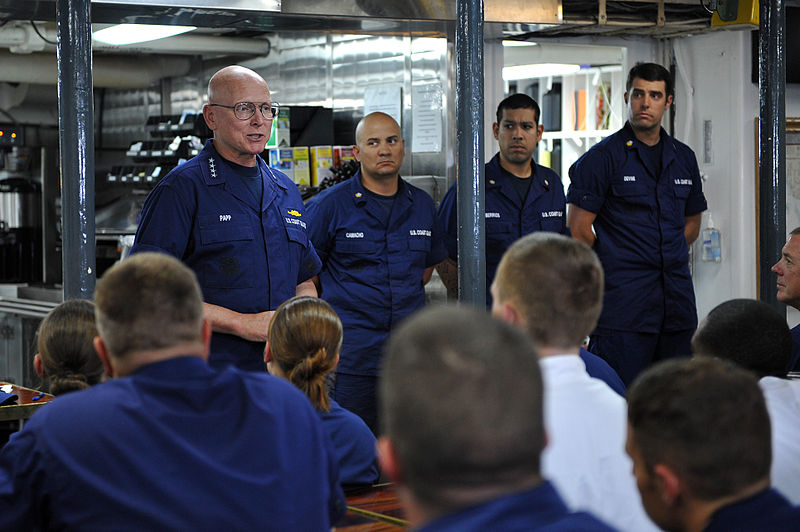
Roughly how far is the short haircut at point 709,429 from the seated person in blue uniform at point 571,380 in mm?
167

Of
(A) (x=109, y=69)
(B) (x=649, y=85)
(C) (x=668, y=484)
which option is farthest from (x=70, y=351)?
(A) (x=109, y=69)

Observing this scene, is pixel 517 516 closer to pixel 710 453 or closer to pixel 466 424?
pixel 466 424

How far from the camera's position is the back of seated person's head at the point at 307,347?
2670mm

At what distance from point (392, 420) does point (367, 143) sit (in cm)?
376

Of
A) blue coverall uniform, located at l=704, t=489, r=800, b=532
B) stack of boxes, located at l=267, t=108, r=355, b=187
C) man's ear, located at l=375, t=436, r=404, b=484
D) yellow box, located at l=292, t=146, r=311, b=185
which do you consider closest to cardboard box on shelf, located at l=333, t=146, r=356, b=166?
stack of boxes, located at l=267, t=108, r=355, b=187

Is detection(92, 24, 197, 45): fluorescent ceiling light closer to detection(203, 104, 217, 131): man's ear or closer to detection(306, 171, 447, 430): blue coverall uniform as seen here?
detection(306, 171, 447, 430): blue coverall uniform

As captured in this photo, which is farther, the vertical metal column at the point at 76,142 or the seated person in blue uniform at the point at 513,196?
the seated person in blue uniform at the point at 513,196

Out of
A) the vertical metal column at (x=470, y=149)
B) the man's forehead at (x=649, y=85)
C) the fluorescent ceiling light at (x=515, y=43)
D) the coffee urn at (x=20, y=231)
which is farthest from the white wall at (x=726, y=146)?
the coffee urn at (x=20, y=231)

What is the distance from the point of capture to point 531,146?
4.99m

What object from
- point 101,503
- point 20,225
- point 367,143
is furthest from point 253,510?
point 20,225

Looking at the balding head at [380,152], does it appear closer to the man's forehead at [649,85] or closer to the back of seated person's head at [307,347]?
the man's forehead at [649,85]

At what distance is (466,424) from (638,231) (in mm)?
3846

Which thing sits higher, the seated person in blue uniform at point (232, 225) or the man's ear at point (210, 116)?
the man's ear at point (210, 116)

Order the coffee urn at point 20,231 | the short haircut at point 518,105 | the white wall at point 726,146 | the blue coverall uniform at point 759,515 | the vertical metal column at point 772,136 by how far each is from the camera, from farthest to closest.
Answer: the coffee urn at point 20,231
the white wall at point 726,146
the short haircut at point 518,105
the vertical metal column at point 772,136
the blue coverall uniform at point 759,515
